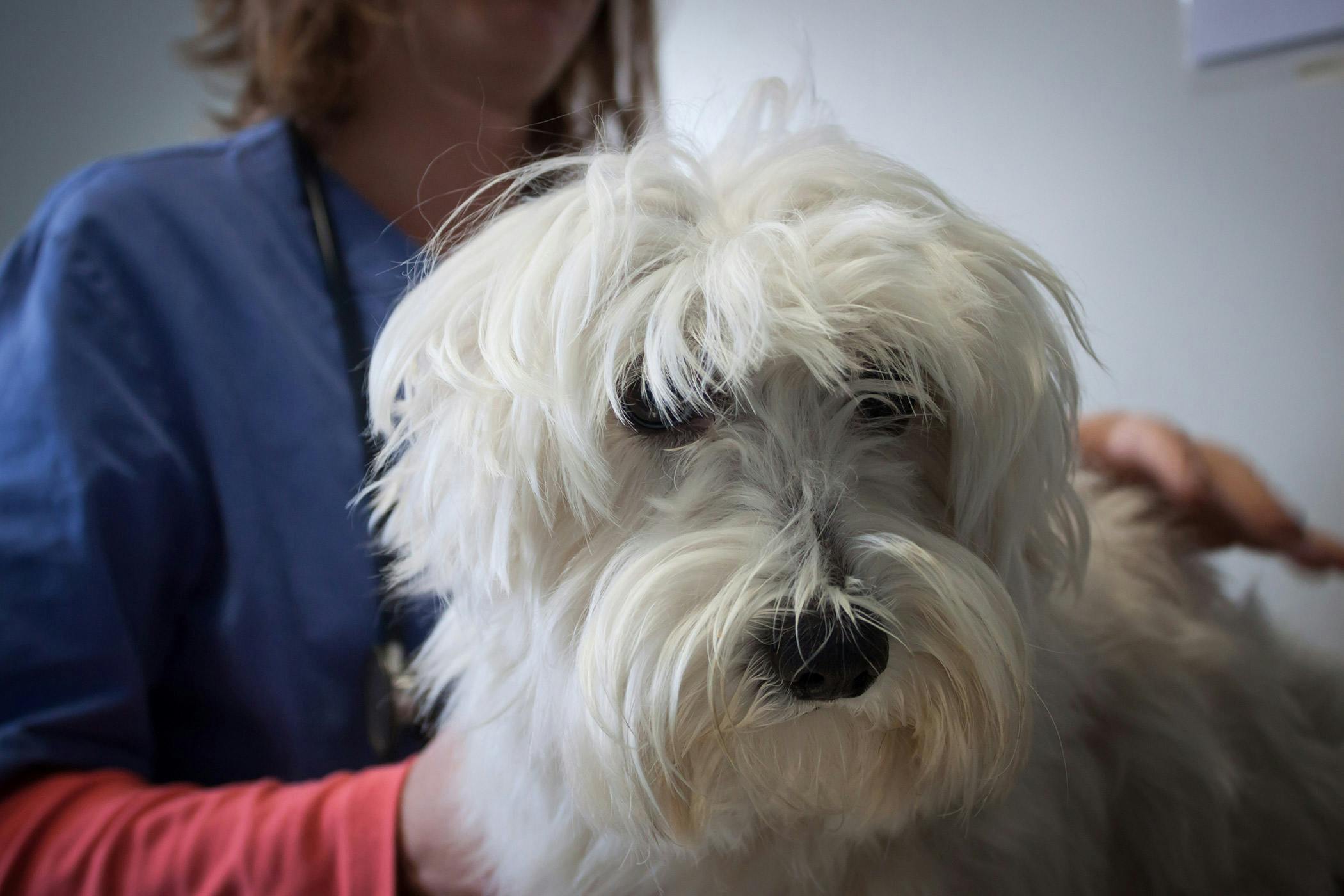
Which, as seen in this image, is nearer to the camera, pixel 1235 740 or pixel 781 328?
pixel 781 328

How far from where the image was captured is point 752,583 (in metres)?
0.37

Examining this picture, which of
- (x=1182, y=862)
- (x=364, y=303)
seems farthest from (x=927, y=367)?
(x=364, y=303)

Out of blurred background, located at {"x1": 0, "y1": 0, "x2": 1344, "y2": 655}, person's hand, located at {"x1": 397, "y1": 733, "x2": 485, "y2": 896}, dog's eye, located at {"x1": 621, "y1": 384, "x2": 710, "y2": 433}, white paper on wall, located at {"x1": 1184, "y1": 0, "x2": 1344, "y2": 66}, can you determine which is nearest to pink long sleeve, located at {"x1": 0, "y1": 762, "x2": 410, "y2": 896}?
person's hand, located at {"x1": 397, "y1": 733, "x2": 485, "y2": 896}

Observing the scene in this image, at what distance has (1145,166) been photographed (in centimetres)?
54

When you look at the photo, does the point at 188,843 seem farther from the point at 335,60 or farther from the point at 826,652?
the point at 335,60

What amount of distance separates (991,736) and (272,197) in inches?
26.7

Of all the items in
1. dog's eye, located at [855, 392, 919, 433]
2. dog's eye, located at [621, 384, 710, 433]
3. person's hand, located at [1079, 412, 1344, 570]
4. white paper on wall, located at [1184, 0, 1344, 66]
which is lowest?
person's hand, located at [1079, 412, 1344, 570]

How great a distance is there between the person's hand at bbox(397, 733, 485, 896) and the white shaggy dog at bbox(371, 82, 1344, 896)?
1 centimetres

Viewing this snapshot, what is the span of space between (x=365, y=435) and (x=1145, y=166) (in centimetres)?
54

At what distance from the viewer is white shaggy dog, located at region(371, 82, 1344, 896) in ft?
1.26

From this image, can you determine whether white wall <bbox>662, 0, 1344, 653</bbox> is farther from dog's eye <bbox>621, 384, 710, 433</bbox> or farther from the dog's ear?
dog's eye <bbox>621, 384, 710, 433</bbox>

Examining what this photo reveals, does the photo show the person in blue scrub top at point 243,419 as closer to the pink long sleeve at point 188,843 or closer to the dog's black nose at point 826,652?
the pink long sleeve at point 188,843

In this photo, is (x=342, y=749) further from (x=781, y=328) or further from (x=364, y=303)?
(x=781, y=328)

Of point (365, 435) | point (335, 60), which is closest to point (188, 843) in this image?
point (365, 435)
